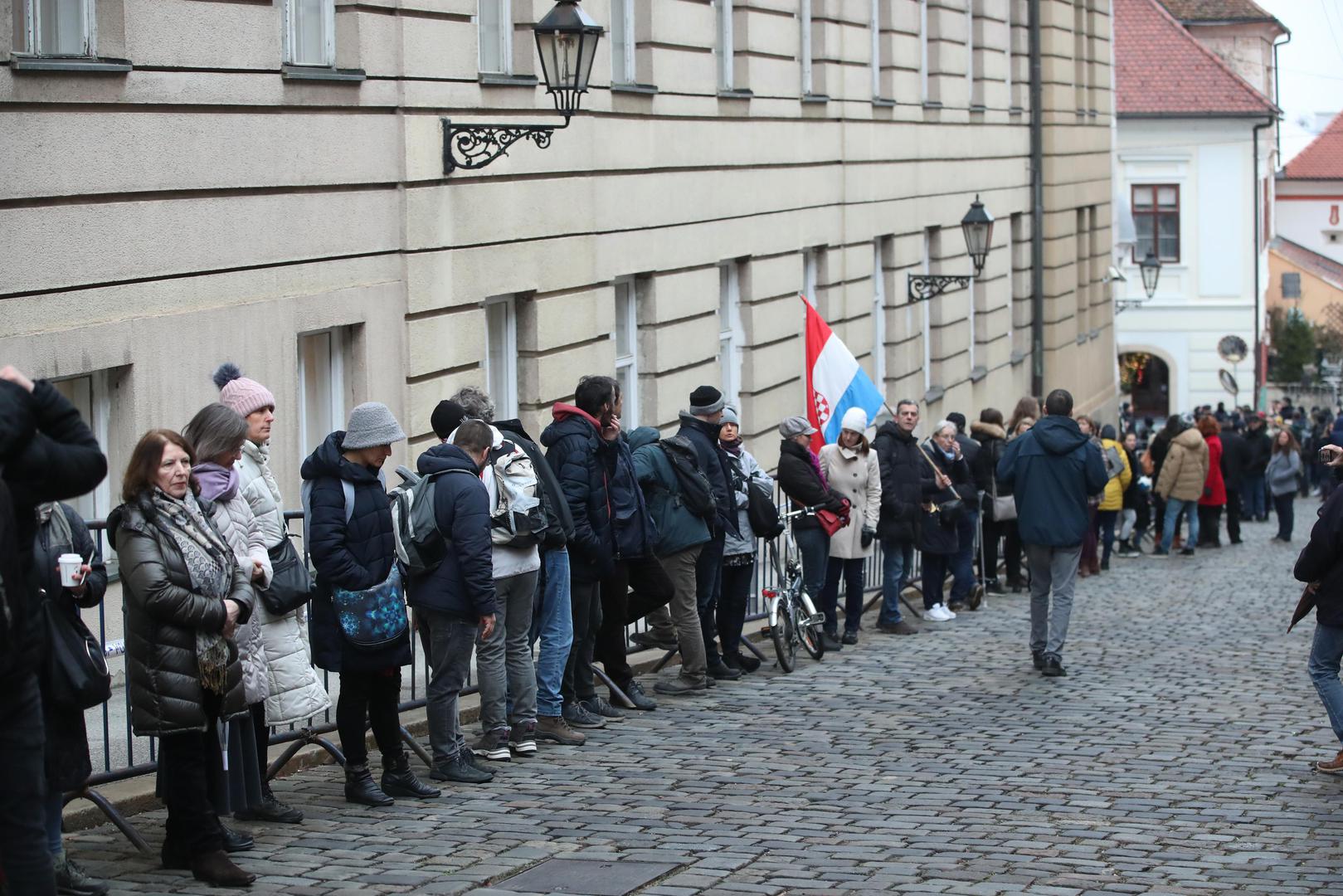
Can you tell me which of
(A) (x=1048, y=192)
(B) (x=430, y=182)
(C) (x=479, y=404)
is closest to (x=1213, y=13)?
(A) (x=1048, y=192)

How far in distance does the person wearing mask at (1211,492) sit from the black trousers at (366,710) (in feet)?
56.6

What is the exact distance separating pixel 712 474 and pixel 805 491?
6.11 feet

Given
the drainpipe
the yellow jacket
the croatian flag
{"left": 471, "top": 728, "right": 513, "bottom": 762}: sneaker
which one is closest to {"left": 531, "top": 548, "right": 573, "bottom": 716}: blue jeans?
{"left": 471, "top": 728, "right": 513, "bottom": 762}: sneaker

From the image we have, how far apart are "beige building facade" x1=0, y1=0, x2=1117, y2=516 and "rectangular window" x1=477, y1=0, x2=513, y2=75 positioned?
0.03 metres

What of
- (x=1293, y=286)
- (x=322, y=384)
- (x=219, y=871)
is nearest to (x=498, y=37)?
(x=322, y=384)

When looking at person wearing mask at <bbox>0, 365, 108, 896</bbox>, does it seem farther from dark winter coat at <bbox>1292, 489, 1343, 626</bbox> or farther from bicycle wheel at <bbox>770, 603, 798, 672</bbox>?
bicycle wheel at <bbox>770, 603, 798, 672</bbox>

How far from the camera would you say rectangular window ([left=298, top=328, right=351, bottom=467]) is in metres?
12.8

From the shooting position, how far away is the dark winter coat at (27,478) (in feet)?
18.0

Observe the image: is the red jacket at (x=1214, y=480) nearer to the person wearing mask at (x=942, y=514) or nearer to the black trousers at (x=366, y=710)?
the person wearing mask at (x=942, y=514)

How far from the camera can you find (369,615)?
27.0ft

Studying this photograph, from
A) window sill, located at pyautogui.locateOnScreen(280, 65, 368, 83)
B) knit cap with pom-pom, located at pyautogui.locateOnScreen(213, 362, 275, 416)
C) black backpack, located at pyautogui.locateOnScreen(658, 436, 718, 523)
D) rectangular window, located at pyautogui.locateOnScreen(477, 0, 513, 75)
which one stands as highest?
rectangular window, located at pyautogui.locateOnScreen(477, 0, 513, 75)

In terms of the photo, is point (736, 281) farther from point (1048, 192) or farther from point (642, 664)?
point (1048, 192)

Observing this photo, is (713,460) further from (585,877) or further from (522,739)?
(585,877)

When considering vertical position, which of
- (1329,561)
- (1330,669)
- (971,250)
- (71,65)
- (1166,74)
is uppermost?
(1166,74)
